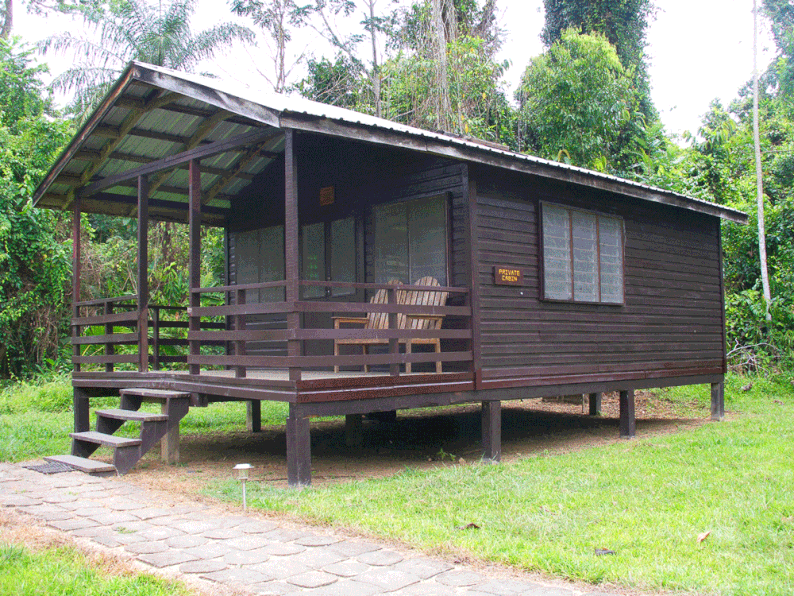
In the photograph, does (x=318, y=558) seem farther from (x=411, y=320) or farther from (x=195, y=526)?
(x=411, y=320)

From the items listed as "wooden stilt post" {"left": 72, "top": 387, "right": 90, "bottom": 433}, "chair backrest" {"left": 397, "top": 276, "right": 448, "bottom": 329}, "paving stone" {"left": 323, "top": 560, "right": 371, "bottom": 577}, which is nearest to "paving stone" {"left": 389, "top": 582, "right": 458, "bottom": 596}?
"paving stone" {"left": 323, "top": 560, "right": 371, "bottom": 577}

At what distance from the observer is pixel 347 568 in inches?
173

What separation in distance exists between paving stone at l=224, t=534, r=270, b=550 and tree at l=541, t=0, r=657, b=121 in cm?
2260

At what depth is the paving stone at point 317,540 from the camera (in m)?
4.93

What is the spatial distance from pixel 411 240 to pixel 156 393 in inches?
140

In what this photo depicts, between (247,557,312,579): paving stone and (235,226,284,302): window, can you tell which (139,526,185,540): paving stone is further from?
(235,226,284,302): window

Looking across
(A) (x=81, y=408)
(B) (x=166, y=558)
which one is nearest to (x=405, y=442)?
(A) (x=81, y=408)

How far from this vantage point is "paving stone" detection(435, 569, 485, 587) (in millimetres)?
4090

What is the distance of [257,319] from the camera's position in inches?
467

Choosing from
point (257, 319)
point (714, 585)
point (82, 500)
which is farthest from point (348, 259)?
point (714, 585)

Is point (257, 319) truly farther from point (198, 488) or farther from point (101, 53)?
point (101, 53)

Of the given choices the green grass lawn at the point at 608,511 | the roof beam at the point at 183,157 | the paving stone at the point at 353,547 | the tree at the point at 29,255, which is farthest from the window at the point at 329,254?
the tree at the point at 29,255

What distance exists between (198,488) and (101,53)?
56.7ft

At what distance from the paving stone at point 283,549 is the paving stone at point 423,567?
0.72 meters
